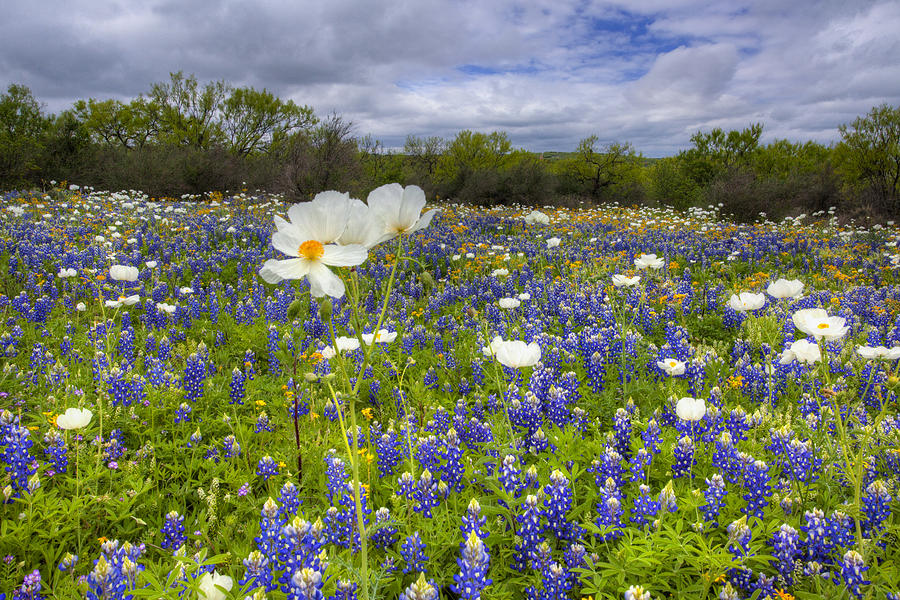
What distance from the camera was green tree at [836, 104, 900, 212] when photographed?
21.2 meters

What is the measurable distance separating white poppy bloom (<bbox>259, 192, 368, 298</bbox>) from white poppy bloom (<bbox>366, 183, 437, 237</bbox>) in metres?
0.10

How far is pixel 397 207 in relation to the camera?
1.35 m

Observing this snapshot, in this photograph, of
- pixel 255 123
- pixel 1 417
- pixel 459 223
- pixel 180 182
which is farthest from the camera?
pixel 255 123

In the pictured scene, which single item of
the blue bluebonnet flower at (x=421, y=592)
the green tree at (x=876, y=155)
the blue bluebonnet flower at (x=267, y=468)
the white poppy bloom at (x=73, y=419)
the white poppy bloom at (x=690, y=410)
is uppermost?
the green tree at (x=876, y=155)

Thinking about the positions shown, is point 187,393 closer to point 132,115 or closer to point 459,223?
point 459,223

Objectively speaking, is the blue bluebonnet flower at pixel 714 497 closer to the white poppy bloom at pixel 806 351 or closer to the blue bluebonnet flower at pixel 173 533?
the white poppy bloom at pixel 806 351

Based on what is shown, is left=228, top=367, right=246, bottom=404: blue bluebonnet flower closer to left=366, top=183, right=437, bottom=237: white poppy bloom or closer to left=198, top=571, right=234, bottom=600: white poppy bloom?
left=198, top=571, right=234, bottom=600: white poppy bloom

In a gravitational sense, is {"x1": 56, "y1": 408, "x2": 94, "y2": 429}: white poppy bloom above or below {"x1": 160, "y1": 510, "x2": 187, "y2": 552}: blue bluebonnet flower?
above

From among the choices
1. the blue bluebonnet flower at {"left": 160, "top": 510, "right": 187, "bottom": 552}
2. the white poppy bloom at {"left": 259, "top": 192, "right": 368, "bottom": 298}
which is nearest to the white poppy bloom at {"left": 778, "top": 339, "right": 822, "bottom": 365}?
the white poppy bloom at {"left": 259, "top": 192, "right": 368, "bottom": 298}

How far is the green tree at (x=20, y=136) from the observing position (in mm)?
18703

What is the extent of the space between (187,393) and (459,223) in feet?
32.3

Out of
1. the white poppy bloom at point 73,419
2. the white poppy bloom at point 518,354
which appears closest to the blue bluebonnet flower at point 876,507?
the white poppy bloom at point 518,354

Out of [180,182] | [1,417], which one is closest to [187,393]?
[1,417]

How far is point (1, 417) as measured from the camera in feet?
8.08
